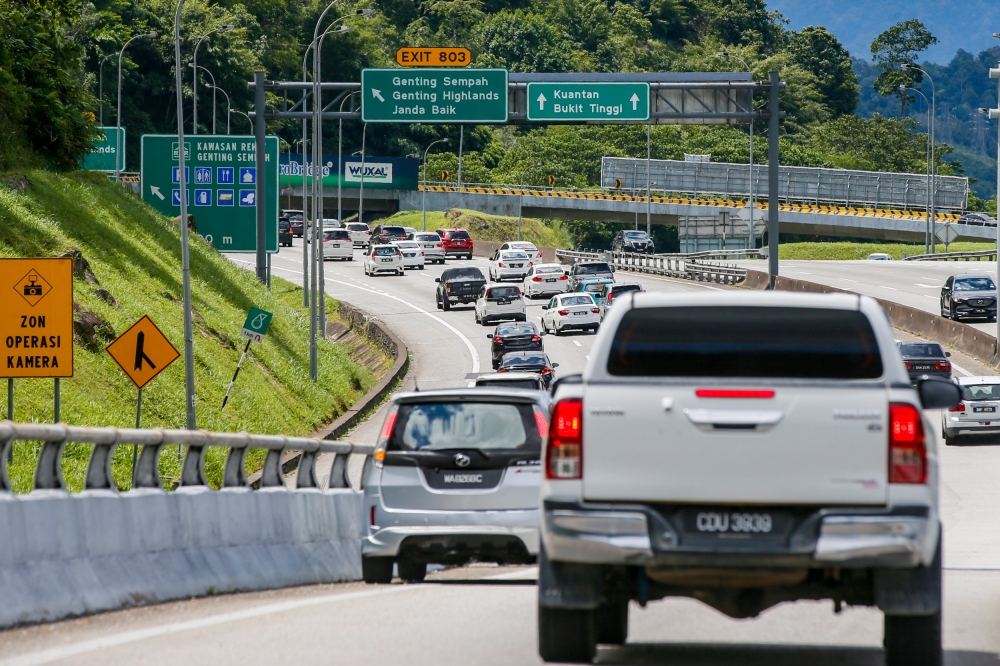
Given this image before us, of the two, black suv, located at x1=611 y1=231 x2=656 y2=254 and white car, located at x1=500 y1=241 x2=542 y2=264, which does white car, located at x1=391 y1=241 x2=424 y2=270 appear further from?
black suv, located at x1=611 y1=231 x2=656 y2=254

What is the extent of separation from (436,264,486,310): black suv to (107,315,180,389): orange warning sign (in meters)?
38.7

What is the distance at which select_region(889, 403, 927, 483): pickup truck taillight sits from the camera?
6691mm

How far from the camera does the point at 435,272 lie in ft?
265

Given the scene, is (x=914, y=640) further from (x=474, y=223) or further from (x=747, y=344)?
(x=474, y=223)

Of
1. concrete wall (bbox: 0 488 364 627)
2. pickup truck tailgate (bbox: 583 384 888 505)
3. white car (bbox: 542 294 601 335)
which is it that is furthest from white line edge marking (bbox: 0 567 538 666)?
white car (bbox: 542 294 601 335)

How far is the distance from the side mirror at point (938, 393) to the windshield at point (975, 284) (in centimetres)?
4575

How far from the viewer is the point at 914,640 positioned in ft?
23.8

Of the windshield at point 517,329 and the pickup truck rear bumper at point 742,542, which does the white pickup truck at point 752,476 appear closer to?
the pickup truck rear bumper at point 742,542

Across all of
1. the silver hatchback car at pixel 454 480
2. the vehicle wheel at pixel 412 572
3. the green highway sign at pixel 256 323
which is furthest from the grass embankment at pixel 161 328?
the silver hatchback car at pixel 454 480

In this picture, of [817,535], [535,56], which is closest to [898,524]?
[817,535]

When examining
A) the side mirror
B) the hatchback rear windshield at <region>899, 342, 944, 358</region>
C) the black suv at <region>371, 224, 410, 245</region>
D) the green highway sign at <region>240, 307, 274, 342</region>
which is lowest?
the hatchback rear windshield at <region>899, 342, 944, 358</region>

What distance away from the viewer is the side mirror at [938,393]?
753cm

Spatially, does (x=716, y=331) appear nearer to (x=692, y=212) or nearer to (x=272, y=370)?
(x=272, y=370)

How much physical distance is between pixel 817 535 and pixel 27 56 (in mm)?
37291
